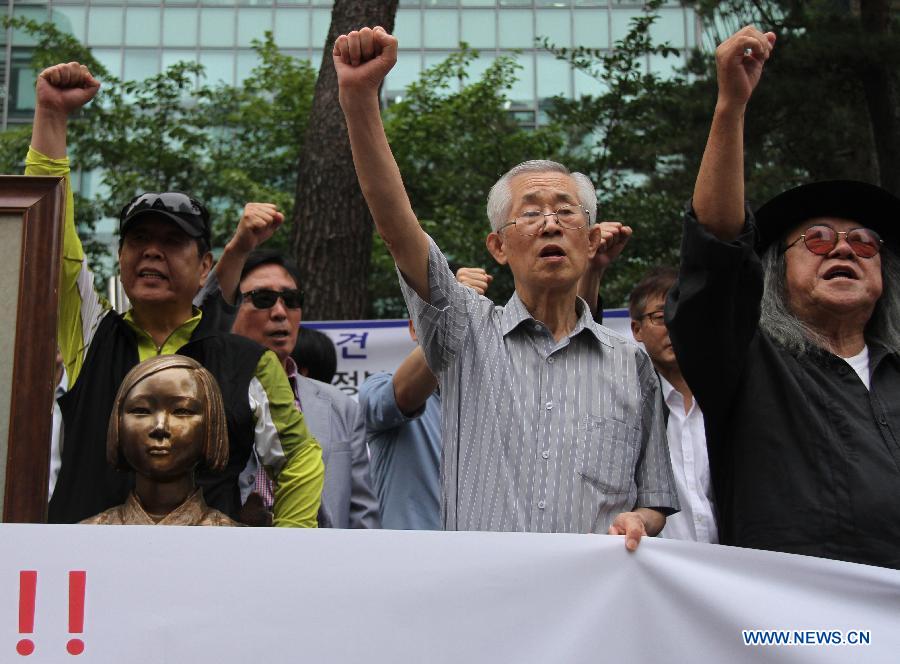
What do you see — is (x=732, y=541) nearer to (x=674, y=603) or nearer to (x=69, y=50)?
(x=674, y=603)

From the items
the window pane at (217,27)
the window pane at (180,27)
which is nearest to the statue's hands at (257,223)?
the window pane at (217,27)

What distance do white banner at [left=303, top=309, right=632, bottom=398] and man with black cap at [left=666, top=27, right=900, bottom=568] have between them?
3.33 metres

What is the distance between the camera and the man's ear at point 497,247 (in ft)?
11.4

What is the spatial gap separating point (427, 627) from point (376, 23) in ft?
17.4

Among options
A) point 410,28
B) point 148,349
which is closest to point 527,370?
point 148,349

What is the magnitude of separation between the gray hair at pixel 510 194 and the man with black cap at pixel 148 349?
2.37 feet

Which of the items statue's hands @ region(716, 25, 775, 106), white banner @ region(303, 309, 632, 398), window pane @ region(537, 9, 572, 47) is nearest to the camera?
statue's hands @ region(716, 25, 775, 106)

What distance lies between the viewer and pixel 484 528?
10.1 ft

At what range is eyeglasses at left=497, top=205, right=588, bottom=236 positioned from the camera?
3348 millimetres

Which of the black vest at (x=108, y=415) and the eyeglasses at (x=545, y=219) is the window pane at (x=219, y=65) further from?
the eyeglasses at (x=545, y=219)

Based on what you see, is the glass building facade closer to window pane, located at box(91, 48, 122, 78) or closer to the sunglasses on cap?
window pane, located at box(91, 48, 122, 78)

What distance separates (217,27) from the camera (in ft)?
110

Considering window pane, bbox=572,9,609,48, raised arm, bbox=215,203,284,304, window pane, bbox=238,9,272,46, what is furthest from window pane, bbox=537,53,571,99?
raised arm, bbox=215,203,284,304

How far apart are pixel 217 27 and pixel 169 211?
31147 mm
